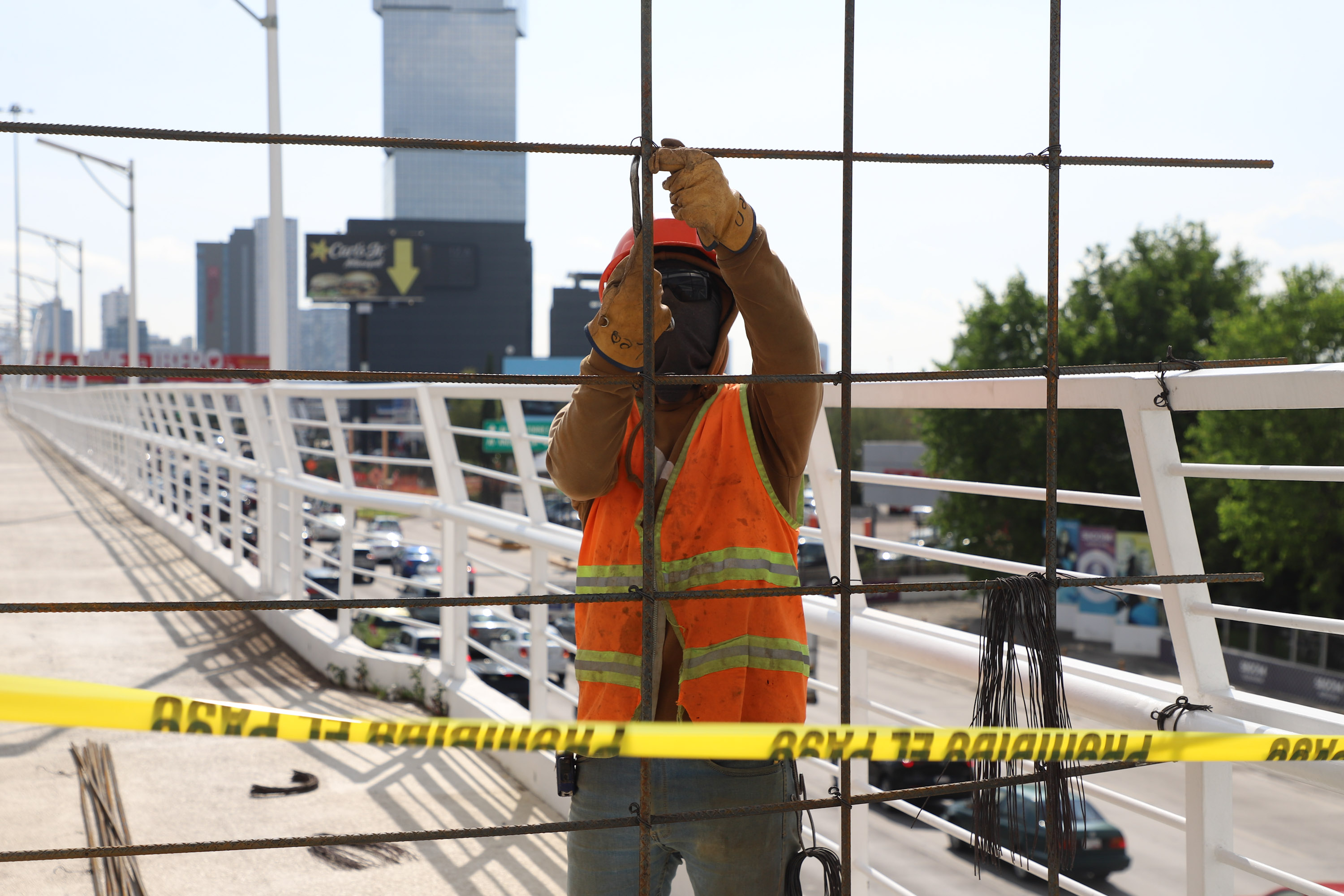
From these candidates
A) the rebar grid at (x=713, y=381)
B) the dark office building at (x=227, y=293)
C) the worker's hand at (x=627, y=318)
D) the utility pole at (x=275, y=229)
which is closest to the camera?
the rebar grid at (x=713, y=381)

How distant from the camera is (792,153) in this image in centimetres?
181

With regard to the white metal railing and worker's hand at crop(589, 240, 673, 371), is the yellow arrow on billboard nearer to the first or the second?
the white metal railing

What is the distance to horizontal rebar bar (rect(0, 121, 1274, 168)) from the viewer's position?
5.28 feet

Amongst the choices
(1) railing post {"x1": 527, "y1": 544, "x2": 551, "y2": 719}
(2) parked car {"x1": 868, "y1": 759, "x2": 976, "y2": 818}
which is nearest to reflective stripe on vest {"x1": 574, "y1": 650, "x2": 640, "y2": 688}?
(1) railing post {"x1": 527, "y1": 544, "x2": 551, "y2": 719}

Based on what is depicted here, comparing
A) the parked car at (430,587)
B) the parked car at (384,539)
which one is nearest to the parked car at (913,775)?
the parked car at (430,587)

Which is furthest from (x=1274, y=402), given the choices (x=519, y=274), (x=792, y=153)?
(x=519, y=274)

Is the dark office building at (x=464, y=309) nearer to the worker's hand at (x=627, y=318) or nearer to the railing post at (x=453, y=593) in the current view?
the railing post at (x=453, y=593)

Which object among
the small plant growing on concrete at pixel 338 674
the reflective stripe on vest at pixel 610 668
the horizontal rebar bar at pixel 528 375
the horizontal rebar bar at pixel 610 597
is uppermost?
the horizontal rebar bar at pixel 528 375

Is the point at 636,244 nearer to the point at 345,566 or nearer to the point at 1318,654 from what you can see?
the point at 345,566

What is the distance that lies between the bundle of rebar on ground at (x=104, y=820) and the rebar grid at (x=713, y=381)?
5.20 feet

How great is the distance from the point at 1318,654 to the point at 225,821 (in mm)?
31368

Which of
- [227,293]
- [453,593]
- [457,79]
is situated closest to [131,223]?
[453,593]

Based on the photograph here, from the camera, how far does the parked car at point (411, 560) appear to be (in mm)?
28147

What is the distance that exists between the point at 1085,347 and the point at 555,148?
1379 inches
